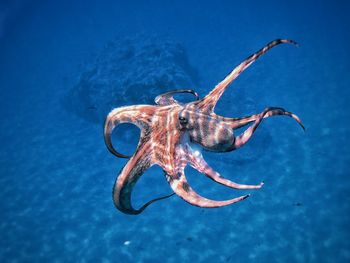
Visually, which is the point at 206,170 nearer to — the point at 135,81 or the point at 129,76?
the point at 135,81

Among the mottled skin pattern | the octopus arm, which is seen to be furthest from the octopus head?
the octopus arm

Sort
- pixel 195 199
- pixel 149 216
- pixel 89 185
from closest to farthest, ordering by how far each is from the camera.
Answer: pixel 195 199, pixel 149 216, pixel 89 185

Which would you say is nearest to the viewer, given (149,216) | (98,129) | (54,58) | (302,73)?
(149,216)

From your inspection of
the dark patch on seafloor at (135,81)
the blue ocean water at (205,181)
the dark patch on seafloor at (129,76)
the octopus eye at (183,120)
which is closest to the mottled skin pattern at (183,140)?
the octopus eye at (183,120)

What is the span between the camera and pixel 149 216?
41.0ft

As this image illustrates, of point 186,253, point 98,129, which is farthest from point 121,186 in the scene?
point 98,129

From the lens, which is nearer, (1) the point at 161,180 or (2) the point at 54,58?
(1) the point at 161,180

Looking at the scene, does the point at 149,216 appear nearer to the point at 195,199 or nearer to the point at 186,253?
the point at 186,253

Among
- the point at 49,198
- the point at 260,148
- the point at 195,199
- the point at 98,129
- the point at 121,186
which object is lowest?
the point at 195,199

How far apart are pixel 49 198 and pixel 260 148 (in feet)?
39.4

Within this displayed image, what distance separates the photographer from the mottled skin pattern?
267cm

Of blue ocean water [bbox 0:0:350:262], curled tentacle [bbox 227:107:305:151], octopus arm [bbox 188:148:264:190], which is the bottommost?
octopus arm [bbox 188:148:264:190]

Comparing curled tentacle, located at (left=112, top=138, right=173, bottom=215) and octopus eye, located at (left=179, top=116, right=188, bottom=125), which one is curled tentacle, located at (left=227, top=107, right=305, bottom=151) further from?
curled tentacle, located at (left=112, top=138, right=173, bottom=215)

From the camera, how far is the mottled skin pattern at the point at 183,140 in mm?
2672
